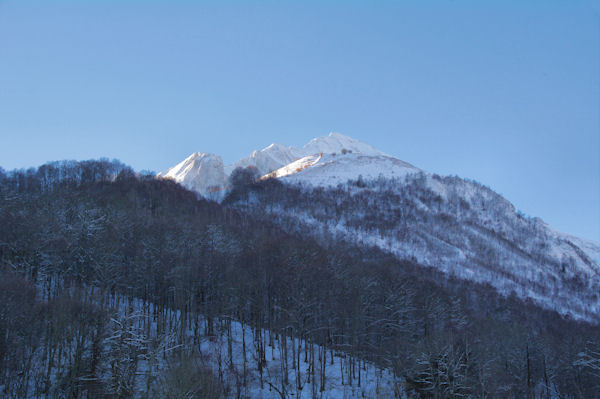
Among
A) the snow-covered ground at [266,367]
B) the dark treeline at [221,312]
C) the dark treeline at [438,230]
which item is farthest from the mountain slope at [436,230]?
the snow-covered ground at [266,367]

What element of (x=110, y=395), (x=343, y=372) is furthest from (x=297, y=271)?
(x=110, y=395)

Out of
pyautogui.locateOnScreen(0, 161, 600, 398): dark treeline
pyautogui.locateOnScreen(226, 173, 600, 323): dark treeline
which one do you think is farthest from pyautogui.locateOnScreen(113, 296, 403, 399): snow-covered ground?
pyautogui.locateOnScreen(226, 173, 600, 323): dark treeline

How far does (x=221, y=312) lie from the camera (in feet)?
147

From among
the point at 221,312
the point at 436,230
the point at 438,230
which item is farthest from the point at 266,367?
the point at 438,230

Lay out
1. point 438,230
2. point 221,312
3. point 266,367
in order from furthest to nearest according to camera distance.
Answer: point 438,230, point 221,312, point 266,367

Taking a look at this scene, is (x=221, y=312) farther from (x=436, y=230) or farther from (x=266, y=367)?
(x=436, y=230)

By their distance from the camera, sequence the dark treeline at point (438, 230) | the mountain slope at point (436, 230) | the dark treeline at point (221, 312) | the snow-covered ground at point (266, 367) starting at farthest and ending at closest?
the dark treeline at point (438, 230)
the mountain slope at point (436, 230)
the snow-covered ground at point (266, 367)
the dark treeline at point (221, 312)

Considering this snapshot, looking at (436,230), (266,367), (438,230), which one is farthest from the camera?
(438,230)

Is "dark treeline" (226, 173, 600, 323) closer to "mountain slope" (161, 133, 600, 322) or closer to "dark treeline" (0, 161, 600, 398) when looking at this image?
"mountain slope" (161, 133, 600, 322)

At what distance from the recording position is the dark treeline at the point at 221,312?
28.3 metres

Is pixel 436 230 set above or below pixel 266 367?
above

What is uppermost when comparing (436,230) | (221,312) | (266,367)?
(436,230)

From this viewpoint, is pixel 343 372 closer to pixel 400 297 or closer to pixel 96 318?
pixel 400 297

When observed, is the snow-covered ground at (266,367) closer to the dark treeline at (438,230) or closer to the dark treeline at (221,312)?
the dark treeline at (221,312)
